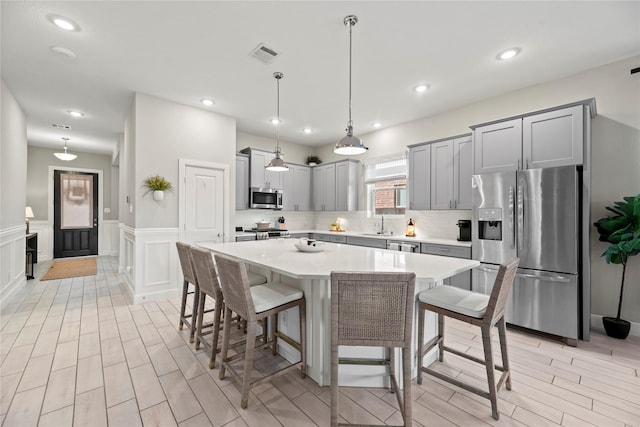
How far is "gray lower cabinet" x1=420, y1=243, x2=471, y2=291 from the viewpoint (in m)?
3.52

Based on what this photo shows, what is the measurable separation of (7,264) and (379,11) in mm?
5532

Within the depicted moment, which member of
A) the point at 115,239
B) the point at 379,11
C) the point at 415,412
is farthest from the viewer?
the point at 115,239

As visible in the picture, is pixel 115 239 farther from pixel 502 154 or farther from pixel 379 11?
pixel 502 154

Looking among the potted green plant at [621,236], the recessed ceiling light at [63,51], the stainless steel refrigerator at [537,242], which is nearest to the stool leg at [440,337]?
the stainless steel refrigerator at [537,242]

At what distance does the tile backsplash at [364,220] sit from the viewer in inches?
176

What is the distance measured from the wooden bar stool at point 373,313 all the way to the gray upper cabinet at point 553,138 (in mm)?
2608

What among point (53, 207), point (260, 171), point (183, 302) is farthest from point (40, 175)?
point (183, 302)

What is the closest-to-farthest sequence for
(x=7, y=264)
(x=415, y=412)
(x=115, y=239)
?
(x=415, y=412), (x=7, y=264), (x=115, y=239)

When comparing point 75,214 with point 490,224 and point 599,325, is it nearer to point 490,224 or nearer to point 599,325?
point 490,224

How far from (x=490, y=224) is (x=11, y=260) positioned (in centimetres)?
645

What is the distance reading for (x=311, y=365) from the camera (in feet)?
6.89

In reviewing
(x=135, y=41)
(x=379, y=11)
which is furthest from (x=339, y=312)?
(x=135, y=41)

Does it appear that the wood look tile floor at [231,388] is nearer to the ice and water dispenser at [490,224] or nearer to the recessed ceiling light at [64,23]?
the ice and water dispenser at [490,224]

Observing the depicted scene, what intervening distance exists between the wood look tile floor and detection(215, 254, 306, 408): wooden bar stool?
163 mm
